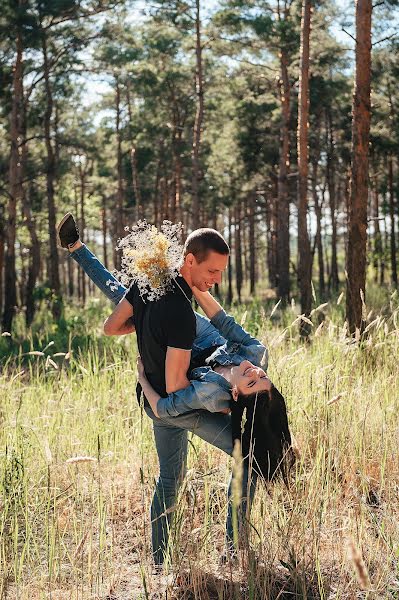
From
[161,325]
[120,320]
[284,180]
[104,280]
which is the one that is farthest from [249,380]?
[284,180]

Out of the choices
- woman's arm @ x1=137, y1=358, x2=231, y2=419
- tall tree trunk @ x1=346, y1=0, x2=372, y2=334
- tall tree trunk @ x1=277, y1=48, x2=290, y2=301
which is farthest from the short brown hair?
tall tree trunk @ x1=277, y1=48, x2=290, y2=301

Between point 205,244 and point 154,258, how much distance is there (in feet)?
0.81

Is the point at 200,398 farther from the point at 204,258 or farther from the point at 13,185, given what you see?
the point at 13,185

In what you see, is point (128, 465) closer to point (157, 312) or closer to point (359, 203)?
point (157, 312)

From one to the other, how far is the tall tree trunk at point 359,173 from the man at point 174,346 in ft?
21.0

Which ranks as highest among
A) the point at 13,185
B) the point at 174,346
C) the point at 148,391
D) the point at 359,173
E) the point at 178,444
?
the point at 13,185

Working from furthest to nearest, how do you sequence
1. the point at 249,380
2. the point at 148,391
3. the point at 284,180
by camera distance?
the point at 284,180 < the point at 148,391 < the point at 249,380

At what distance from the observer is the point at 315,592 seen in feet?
10.2

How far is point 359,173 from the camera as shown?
9.59m

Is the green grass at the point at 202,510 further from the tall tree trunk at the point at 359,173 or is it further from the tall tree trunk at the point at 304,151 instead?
the tall tree trunk at the point at 304,151

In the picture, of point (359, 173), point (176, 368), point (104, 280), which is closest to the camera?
point (176, 368)

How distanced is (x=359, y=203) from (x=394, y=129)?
50.6 feet

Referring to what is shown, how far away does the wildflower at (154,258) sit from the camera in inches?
128

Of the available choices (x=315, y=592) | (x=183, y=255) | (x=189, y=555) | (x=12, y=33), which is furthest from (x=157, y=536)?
(x=12, y=33)
